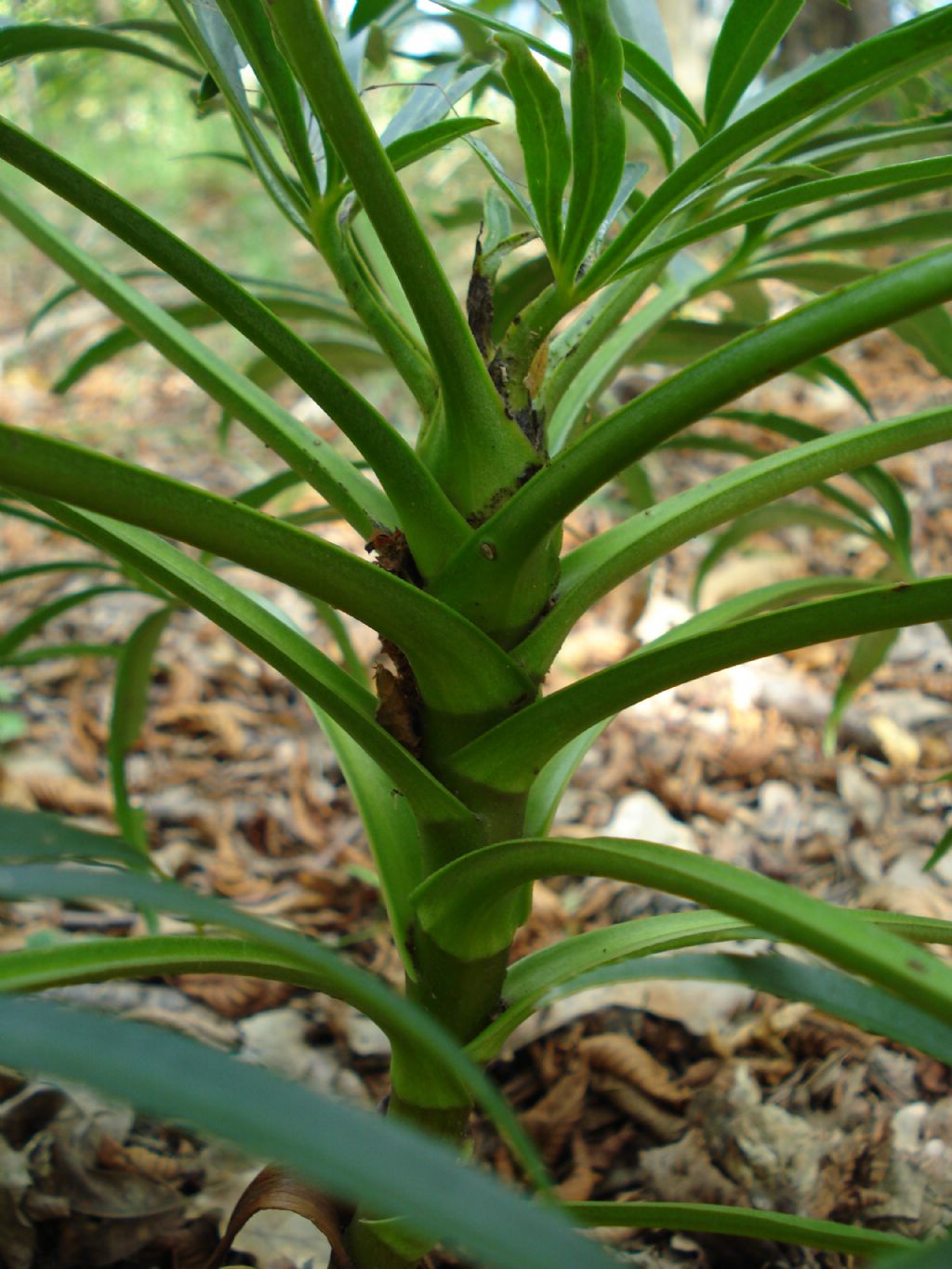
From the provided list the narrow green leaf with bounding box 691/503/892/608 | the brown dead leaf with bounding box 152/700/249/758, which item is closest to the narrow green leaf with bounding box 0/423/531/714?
the narrow green leaf with bounding box 691/503/892/608

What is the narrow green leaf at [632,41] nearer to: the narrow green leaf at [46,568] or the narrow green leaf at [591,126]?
the narrow green leaf at [591,126]

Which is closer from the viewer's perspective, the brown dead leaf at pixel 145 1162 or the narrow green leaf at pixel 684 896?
the narrow green leaf at pixel 684 896

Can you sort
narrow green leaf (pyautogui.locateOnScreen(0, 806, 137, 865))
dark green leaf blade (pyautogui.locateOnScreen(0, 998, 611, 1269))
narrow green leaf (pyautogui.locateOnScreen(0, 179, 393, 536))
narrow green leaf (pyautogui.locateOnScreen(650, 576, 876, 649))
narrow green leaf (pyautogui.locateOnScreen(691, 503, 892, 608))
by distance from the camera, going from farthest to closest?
1. narrow green leaf (pyautogui.locateOnScreen(691, 503, 892, 608))
2. narrow green leaf (pyautogui.locateOnScreen(650, 576, 876, 649))
3. narrow green leaf (pyautogui.locateOnScreen(0, 179, 393, 536))
4. narrow green leaf (pyautogui.locateOnScreen(0, 806, 137, 865))
5. dark green leaf blade (pyautogui.locateOnScreen(0, 998, 611, 1269))

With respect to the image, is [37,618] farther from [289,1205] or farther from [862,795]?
[862,795]

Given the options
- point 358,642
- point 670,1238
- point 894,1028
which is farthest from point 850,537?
point 894,1028

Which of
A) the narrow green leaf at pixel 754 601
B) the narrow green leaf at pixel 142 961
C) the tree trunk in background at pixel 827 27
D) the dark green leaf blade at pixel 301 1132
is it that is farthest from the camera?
the tree trunk in background at pixel 827 27

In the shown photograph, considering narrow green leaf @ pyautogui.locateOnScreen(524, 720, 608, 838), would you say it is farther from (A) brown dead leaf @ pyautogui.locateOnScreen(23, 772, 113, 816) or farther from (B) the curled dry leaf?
(A) brown dead leaf @ pyautogui.locateOnScreen(23, 772, 113, 816)

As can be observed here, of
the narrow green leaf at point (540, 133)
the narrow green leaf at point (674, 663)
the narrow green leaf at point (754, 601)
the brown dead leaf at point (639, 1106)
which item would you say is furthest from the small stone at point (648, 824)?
the narrow green leaf at point (540, 133)

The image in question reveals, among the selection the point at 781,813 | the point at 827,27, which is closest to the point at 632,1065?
the point at 781,813
